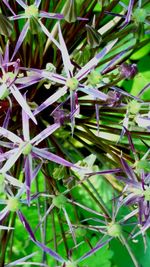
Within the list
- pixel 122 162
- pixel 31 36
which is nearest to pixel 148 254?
pixel 122 162

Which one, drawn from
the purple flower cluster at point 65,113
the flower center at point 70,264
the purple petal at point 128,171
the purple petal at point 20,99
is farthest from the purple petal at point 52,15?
the flower center at point 70,264

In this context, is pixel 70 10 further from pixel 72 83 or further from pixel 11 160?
pixel 11 160

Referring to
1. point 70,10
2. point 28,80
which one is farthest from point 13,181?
point 70,10

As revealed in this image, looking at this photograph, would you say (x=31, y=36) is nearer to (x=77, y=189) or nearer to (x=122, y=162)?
(x=122, y=162)

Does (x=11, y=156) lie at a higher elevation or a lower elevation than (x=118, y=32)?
lower

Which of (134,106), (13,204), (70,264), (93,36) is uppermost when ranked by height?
(93,36)

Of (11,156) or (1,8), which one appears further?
(1,8)

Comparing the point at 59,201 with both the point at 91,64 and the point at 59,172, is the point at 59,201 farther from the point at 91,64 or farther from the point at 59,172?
the point at 91,64

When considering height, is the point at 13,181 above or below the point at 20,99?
below
